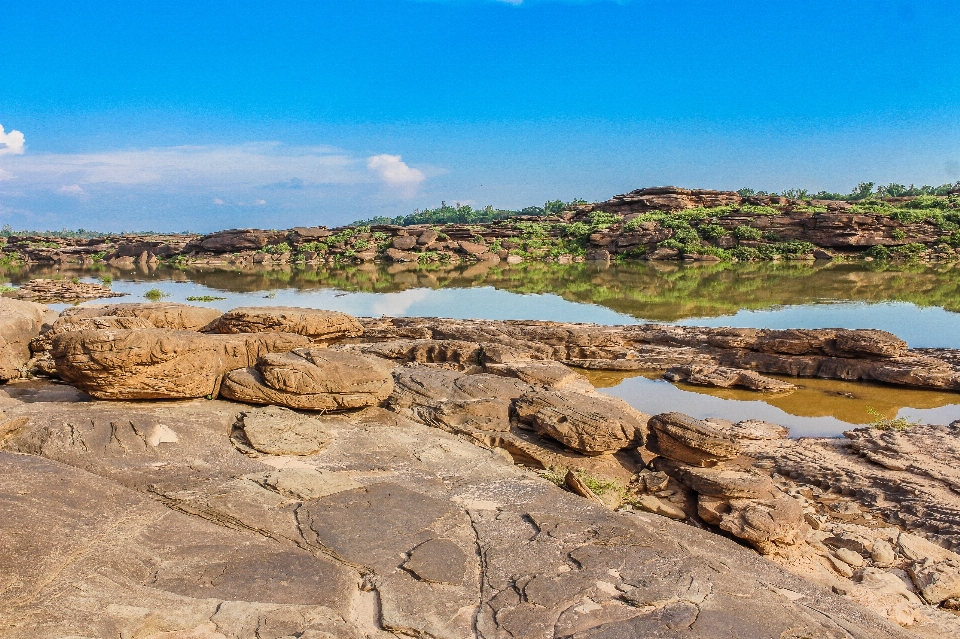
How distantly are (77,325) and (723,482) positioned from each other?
10.7m

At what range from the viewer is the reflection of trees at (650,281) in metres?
26.2

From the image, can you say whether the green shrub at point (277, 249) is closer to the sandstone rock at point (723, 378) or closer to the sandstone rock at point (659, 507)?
the sandstone rock at point (723, 378)

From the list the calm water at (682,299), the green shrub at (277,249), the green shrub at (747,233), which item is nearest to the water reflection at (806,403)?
the calm water at (682,299)

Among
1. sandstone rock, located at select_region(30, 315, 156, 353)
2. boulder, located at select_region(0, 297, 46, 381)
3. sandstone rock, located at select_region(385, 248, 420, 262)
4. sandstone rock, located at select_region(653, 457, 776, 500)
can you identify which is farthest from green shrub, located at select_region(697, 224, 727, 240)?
boulder, located at select_region(0, 297, 46, 381)

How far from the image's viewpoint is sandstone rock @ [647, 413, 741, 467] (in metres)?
8.50

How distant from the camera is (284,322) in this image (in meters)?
10.5

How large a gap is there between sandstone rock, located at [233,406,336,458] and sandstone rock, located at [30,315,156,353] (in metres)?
3.61

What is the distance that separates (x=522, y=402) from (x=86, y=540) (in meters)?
6.22

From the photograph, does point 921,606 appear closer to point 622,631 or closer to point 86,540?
point 622,631

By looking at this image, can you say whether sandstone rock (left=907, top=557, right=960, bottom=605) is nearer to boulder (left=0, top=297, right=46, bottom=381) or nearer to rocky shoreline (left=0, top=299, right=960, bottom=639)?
rocky shoreline (left=0, top=299, right=960, bottom=639)

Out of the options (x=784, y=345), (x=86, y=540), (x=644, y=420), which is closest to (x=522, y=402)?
(x=644, y=420)

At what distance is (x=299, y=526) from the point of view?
5301 mm

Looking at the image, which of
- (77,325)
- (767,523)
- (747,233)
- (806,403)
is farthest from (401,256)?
(767,523)

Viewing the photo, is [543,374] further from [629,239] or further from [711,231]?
[711,231]
